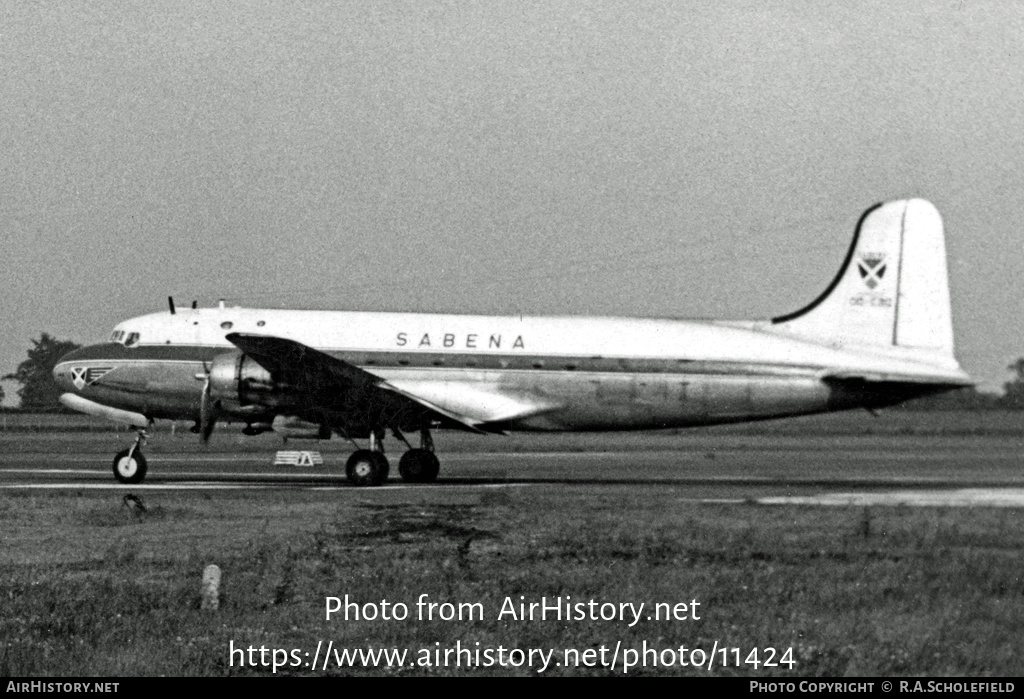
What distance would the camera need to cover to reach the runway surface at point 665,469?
2525 centimetres

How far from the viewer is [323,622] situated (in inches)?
472

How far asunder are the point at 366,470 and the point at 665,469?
9177 millimetres

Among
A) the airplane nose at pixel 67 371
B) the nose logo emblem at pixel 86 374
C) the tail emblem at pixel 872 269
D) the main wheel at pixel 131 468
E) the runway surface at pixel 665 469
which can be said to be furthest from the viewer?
the airplane nose at pixel 67 371

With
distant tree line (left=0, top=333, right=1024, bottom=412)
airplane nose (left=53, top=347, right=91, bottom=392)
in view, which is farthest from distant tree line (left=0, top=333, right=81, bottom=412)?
airplane nose (left=53, top=347, right=91, bottom=392)

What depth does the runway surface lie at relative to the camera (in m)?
25.2

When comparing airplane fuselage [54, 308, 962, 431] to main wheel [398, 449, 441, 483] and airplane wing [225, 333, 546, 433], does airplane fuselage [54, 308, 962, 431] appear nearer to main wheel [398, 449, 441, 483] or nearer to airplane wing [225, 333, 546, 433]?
airplane wing [225, 333, 546, 433]

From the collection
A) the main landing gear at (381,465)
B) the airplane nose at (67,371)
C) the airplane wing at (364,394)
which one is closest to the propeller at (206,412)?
the airplane wing at (364,394)

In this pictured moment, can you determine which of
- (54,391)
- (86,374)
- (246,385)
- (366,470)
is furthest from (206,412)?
(54,391)

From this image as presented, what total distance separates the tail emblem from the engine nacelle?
515 inches

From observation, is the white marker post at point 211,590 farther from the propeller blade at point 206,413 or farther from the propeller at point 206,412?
the propeller blade at point 206,413

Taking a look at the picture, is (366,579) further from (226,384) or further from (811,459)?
(811,459)

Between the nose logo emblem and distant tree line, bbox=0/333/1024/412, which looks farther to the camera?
distant tree line, bbox=0/333/1024/412

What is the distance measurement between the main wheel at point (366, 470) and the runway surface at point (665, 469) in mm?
317

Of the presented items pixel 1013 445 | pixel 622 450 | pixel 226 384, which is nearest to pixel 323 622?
pixel 226 384
